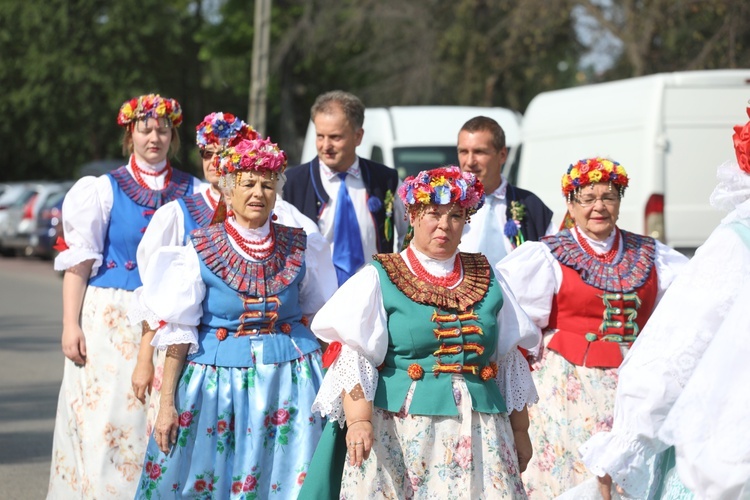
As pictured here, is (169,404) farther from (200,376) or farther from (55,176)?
(55,176)

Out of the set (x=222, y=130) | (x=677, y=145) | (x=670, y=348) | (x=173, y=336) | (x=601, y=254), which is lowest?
(x=173, y=336)

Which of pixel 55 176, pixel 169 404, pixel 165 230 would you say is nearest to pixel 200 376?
pixel 169 404

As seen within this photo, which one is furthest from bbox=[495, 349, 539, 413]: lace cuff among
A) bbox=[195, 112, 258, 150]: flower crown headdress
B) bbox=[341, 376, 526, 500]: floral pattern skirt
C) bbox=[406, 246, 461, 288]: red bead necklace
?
bbox=[195, 112, 258, 150]: flower crown headdress

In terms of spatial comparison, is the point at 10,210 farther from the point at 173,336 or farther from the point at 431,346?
the point at 431,346

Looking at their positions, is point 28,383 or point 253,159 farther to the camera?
point 28,383

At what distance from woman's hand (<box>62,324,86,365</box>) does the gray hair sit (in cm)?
157

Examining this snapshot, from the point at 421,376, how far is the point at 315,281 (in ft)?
3.56

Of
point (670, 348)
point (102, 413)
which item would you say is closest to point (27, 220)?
point (102, 413)

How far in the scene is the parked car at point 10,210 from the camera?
96.2 ft

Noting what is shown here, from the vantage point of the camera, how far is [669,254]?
6.14m

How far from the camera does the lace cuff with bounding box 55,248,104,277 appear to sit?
20.9 ft

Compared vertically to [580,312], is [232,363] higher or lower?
lower

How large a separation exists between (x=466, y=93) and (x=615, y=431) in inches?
993

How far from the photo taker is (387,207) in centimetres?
691
